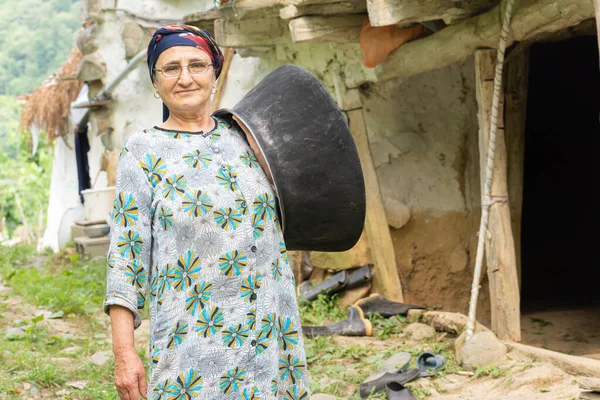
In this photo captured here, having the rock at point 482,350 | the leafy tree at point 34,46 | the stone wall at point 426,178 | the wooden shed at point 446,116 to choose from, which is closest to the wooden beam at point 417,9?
the wooden shed at point 446,116

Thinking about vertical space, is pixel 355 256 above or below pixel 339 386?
above

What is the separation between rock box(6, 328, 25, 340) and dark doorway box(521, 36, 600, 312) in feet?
16.2

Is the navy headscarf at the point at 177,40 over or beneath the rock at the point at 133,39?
beneath

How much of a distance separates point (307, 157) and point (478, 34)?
288 cm

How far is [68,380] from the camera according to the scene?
494cm

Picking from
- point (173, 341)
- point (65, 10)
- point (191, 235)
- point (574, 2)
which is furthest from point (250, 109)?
point (65, 10)

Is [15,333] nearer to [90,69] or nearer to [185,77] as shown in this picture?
[185,77]

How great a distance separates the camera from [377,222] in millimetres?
6555

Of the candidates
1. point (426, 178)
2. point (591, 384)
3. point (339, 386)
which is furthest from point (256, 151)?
point (426, 178)

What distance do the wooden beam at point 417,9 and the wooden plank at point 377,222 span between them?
5.51 ft

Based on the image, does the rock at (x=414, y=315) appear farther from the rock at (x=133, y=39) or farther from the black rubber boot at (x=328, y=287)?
the rock at (x=133, y=39)

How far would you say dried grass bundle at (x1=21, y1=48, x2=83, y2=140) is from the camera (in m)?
11.9

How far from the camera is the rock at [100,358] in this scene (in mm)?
5371

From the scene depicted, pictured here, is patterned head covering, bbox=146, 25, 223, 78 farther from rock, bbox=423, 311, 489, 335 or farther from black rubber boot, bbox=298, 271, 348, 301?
black rubber boot, bbox=298, 271, 348, 301
